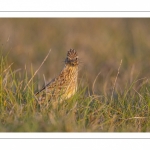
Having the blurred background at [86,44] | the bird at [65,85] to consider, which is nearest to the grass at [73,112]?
the bird at [65,85]

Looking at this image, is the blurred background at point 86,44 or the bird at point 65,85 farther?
the blurred background at point 86,44

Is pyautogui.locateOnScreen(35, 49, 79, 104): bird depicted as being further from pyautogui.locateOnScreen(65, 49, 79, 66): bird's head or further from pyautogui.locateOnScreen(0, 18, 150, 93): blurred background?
pyautogui.locateOnScreen(0, 18, 150, 93): blurred background

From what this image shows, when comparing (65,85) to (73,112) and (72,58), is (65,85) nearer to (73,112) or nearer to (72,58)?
(72,58)

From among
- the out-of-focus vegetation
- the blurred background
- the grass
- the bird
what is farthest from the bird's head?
the blurred background

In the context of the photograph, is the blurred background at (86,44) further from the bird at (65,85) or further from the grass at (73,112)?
the bird at (65,85)
